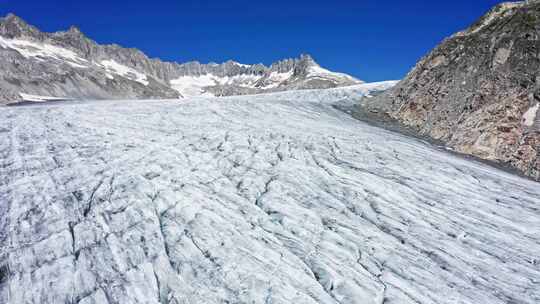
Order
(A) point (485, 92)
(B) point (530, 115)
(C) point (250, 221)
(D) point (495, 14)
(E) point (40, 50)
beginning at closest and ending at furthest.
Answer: (C) point (250, 221)
(B) point (530, 115)
(A) point (485, 92)
(D) point (495, 14)
(E) point (40, 50)

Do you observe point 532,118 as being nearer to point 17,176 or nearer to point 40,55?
point 17,176

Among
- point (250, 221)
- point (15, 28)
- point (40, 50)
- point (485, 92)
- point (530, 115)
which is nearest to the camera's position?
point (250, 221)

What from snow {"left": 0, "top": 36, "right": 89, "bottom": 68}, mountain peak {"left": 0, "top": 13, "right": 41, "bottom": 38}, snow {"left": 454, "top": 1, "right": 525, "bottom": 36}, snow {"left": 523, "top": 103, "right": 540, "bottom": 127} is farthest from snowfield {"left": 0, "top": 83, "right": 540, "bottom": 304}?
mountain peak {"left": 0, "top": 13, "right": 41, "bottom": 38}

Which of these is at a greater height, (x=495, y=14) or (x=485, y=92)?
(x=495, y=14)

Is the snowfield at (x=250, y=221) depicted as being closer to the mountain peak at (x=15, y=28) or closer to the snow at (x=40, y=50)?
the snow at (x=40, y=50)

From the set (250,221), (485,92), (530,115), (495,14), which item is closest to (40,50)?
(495,14)

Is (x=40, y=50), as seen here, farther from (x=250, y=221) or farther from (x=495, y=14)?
(x=250, y=221)

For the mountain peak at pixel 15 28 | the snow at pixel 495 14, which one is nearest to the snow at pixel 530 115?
the snow at pixel 495 14
